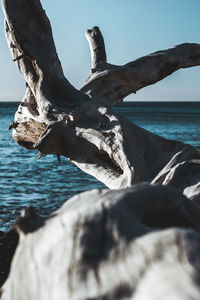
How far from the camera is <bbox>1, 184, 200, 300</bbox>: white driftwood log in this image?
1.39 meters

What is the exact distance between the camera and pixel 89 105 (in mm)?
4293

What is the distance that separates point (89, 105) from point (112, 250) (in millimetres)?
2864

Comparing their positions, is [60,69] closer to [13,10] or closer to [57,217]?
[13,10]

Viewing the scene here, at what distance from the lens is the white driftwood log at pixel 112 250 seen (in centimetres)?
139

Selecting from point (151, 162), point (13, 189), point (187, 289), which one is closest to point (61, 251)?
point (187, 289)

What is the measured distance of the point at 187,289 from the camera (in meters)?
1.30

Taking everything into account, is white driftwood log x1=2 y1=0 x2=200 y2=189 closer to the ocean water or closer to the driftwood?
the driftwood

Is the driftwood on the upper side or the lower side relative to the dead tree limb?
upper

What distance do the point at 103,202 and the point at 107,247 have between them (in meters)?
0.19

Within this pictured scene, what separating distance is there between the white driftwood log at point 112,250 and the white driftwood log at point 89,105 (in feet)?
5.79

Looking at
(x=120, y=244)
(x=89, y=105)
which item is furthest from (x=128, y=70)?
(x=120, y=244)

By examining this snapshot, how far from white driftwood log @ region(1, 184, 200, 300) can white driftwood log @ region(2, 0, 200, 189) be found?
5.79 ft

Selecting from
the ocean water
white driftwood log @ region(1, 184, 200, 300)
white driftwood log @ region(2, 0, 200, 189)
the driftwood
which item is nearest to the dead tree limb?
white driftwood log @ region(2, 0, 200, 189)

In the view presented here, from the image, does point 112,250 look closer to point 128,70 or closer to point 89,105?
point 89,105
